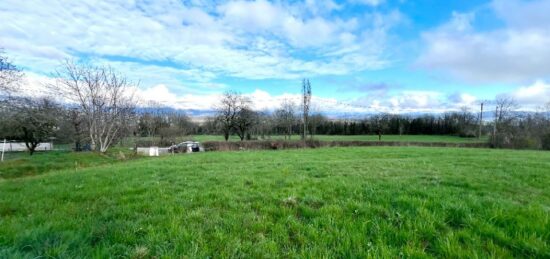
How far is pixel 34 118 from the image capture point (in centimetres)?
1786

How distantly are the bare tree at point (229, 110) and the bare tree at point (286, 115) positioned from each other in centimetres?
1048

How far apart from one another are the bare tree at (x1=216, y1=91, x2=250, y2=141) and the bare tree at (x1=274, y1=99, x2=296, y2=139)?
34.4 ft

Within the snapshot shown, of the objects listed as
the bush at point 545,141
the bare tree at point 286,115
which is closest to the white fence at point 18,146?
the bare tree at point 286,115

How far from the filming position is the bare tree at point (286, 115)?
209 feet

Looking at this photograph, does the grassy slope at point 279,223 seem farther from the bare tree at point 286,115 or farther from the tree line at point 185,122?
the bare tree at point 286,115

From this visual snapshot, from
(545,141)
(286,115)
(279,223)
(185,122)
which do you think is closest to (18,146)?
(185,122)

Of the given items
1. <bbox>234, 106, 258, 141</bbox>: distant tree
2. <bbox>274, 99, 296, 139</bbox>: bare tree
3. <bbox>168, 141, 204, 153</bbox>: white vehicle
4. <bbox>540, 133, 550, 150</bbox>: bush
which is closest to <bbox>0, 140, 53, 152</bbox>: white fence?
<bbox>168, 141, 204, 153</bbox>: white vehicle

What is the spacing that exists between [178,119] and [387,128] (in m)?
49.2

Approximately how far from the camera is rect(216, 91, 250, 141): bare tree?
56.8 meters

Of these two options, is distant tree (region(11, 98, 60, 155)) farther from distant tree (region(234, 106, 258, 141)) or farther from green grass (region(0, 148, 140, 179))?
distant tree (region(234, 106, 258, 141))

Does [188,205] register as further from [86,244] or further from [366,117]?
[366,117]

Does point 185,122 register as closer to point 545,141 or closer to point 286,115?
point 286,115

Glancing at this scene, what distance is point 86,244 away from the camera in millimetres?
2822

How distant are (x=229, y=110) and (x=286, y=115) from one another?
14369mm
